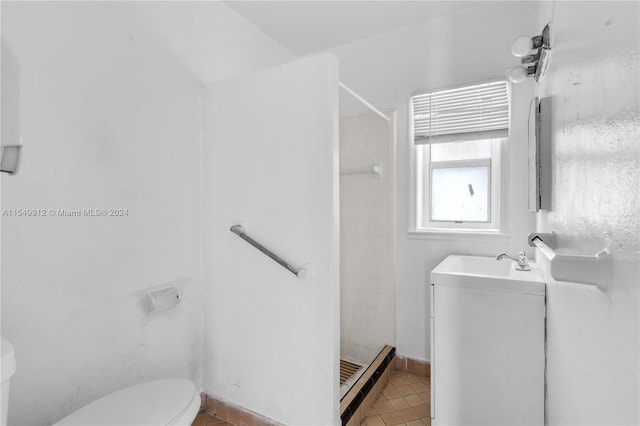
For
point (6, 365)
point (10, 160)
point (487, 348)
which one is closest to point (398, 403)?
point (487, 348)

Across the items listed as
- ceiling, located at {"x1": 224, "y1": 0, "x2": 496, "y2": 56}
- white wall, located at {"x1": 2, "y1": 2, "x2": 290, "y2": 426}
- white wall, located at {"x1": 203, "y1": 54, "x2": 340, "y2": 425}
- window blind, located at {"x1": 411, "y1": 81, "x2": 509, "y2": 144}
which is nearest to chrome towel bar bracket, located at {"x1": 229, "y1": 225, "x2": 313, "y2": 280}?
white wall, located at {"x1": 203, "y1": 54, "x2": 340, "y2": 425}

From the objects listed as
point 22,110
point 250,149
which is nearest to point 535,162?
point 250,149

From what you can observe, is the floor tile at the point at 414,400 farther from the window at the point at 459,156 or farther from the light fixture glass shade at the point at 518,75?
the light fixture glass shade at the point at 518,75

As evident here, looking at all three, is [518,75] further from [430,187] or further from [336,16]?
[336,16]

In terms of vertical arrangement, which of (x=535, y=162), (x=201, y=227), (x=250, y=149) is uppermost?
(x=250, y=149)

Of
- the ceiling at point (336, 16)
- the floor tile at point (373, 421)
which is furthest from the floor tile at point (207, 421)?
the ceiling at point (336, 16)

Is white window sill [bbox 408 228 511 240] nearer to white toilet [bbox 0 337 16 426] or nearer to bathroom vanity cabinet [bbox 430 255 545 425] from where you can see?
bathroom vanity cabinet [bbox 430 255 545 425]

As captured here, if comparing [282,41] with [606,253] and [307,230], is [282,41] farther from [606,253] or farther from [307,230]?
[606,253]

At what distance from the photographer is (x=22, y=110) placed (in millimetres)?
1144

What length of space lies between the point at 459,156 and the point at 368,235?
852 mm

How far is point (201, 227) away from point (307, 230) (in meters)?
0.71

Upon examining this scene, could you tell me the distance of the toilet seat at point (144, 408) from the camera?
103cm

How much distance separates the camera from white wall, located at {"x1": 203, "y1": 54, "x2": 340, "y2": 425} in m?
1.44

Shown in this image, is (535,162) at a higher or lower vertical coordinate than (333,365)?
higher
